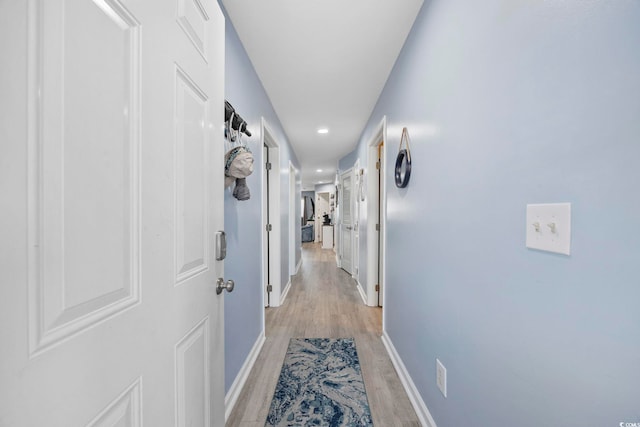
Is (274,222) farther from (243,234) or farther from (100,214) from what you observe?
(100,214)

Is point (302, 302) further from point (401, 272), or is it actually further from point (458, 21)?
point (458, 21)

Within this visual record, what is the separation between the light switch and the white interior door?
13.4ft

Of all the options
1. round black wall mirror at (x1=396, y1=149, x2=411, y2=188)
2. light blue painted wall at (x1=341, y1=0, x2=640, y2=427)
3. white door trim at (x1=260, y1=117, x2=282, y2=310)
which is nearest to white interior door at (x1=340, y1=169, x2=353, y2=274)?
white door trim at (x1=260, y1=117, x2=282, y2=310)

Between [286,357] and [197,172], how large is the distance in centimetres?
186

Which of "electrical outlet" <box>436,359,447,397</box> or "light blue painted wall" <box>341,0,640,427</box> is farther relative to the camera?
"electrical outlet" <box>436,359,447,397</box>

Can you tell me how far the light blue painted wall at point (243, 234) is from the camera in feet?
5.26

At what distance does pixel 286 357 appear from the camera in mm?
2160

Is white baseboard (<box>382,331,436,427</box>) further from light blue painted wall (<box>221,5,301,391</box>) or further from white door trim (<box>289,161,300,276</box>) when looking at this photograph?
white door trim (<box>289,161,300,276</box>)

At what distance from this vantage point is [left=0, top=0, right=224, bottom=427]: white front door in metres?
0.36

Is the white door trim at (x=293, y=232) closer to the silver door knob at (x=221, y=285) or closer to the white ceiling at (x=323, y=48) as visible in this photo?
the white ceiling at (x=323, y=48)

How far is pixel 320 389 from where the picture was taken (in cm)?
176

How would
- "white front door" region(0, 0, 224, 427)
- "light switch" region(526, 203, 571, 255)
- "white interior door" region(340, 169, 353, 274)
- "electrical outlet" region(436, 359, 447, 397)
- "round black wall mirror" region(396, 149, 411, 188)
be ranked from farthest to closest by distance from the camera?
"white interior door" region(340, 169, 353, 274) < "round black wall mirror" region(396, 149, 411, 188) < "electrical outlet" region(436, 359, 447, 397) < "light switch" region(526, 203, 571, 255) < "white front door" region(0, 0, 224, 427)

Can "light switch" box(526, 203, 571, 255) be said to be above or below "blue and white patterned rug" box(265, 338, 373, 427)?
above

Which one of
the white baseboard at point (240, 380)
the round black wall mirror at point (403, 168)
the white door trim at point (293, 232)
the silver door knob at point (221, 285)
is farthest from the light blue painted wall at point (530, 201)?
the white door trim at point (293, 232)
